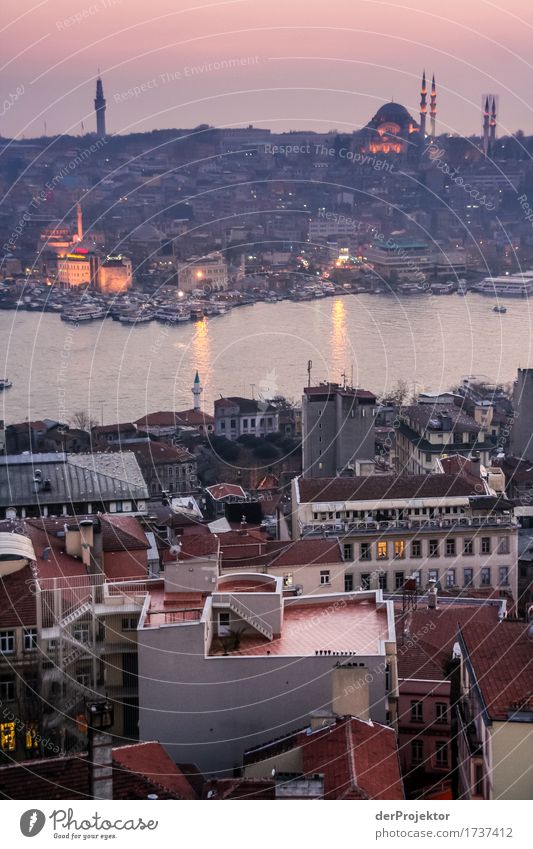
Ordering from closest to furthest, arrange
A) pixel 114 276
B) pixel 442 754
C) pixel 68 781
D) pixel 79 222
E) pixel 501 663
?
pixel 68 781 → pixel 501 663 → pixel 442 754 → pixel 114 276 → pixel 79 222

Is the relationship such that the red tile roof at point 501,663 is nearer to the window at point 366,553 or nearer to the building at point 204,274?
the window at point 366,553

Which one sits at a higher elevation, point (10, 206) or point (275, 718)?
point (10, 206)

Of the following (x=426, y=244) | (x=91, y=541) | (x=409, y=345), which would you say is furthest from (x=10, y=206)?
(x=91, y=541)

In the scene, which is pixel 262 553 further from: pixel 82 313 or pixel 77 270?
pixel 77 270

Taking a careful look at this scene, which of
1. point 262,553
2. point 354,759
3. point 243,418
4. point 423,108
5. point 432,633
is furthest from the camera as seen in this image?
point 423,108

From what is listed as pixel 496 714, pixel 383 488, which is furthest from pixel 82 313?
pixel 496 714

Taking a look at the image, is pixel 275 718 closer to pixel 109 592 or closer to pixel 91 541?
pixel 109 592

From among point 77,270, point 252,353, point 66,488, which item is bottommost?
point 66,488

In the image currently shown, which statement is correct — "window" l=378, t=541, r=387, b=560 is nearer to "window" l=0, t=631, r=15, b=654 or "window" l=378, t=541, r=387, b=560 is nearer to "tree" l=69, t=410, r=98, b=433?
"window" l=0, t=631, r=15, b=654
